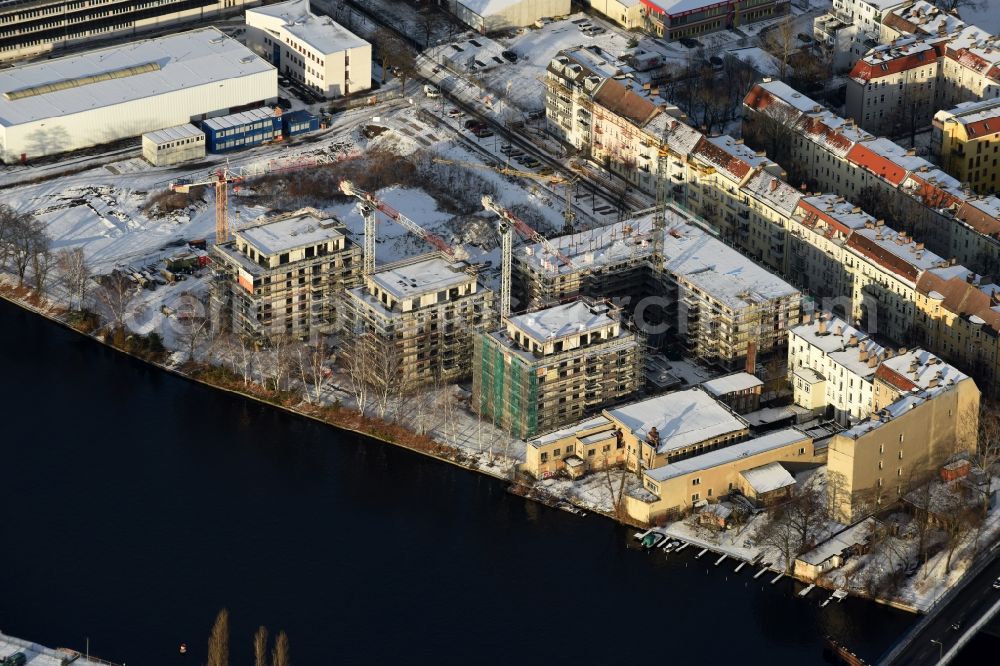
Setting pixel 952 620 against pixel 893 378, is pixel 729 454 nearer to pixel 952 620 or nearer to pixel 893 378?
pixel 893 378

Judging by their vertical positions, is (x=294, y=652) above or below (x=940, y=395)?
below

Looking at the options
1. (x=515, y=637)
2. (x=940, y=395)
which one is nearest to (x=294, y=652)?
(x=515, y=637)

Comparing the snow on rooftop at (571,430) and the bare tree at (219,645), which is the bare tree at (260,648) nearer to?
the bare tree at (219,645)

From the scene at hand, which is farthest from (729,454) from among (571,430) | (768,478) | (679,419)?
(571,430)

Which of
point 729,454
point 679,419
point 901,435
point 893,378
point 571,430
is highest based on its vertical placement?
point 893,378

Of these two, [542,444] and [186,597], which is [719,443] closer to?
[542,444]

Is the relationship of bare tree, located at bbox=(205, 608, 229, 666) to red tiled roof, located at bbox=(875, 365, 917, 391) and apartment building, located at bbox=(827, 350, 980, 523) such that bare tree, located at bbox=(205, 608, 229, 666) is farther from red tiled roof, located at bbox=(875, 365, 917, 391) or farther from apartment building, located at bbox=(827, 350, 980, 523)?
red tiled roof, located at bbox=(875, 365, 917, 391)

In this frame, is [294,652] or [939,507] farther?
[939,507]
